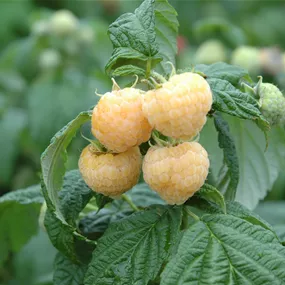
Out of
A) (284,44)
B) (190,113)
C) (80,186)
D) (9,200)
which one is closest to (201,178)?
(190,113)

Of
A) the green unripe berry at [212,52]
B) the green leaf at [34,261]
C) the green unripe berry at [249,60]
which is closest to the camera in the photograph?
the green leaf at [34,261]

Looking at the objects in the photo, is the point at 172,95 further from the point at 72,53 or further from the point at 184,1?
the point at 184,1

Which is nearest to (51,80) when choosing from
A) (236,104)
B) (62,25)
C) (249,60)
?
(62,25)

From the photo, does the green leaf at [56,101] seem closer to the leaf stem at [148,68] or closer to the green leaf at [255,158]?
the green leaf at [255,158]

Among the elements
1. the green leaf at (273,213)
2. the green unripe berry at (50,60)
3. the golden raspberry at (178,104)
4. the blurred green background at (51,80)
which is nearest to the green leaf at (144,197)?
the golden raspberry at (178,104)

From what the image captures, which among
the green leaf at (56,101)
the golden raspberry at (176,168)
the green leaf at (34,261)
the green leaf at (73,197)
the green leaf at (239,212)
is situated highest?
the golden raspberry at (176,168)

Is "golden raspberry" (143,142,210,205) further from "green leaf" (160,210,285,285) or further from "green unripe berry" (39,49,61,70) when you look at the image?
"green unripe berry" (39,49,61,70)
